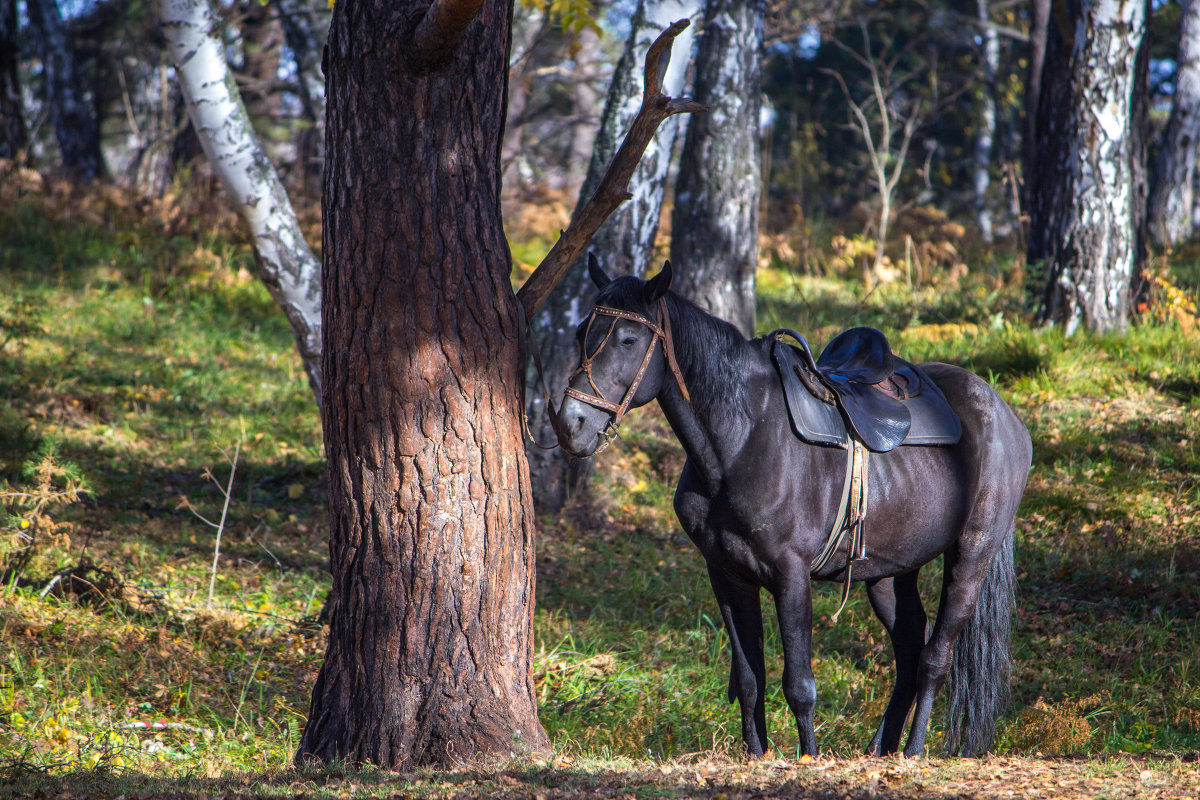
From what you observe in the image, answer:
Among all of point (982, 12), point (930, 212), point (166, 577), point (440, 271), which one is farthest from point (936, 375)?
point (982, 12)

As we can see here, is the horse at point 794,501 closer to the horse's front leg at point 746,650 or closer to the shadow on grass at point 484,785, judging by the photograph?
the horse's front leg at point 746,650

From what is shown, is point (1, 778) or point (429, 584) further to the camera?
point (429, 584)

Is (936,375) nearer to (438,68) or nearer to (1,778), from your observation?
(438,68)

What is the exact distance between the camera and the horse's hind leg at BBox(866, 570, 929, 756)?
419 cm

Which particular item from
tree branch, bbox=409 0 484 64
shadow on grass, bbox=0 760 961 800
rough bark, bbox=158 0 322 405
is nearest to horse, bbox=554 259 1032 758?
shadow on grass, bbox=0 760 961 800

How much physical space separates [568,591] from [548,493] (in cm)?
113

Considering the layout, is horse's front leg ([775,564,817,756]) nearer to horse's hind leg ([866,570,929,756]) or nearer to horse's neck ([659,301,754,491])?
horse's neck ([659,301,754,491])

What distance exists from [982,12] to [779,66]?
558 centimetres

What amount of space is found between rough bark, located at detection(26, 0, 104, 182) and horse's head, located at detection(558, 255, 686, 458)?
1243cm

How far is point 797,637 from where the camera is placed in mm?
3484

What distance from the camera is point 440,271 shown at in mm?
3367

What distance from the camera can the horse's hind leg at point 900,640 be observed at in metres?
4.19

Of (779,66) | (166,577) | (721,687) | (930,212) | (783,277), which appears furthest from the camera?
(779,66)

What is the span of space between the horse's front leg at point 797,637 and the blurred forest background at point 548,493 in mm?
294
